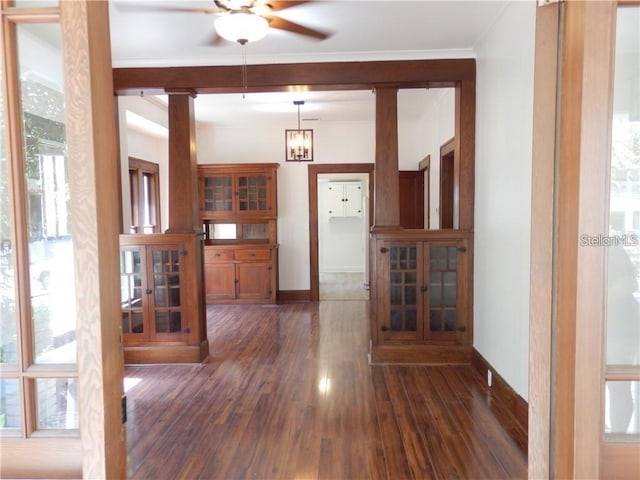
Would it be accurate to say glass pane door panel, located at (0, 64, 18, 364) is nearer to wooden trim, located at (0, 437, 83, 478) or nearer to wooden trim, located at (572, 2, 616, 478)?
wooden trim, located at (0, 437, 83, 478)

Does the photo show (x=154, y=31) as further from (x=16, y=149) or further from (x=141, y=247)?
(x=16, y=149)

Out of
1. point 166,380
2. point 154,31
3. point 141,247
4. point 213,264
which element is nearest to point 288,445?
point 166,380

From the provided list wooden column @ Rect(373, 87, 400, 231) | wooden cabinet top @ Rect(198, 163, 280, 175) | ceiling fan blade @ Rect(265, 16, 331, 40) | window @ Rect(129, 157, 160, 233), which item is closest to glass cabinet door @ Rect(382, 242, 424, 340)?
wooden column @ Rect(373, 87, 400, 231)

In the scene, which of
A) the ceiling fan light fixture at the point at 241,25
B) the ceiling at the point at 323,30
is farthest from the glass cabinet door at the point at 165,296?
the ceiling fan light fixture at the point at 241,25

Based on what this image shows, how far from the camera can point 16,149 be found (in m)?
1.02

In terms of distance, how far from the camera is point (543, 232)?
3.71 ft

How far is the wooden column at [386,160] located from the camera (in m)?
3.46

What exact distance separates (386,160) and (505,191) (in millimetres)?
1158

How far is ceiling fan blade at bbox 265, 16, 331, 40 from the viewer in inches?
108

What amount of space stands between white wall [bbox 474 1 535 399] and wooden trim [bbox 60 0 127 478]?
2.20 m

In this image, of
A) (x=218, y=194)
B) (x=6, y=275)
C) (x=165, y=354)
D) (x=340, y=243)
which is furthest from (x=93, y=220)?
(x=340, y=243)

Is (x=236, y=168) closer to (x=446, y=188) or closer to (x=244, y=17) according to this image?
(x=446, y=188)

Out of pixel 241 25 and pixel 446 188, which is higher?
pixel 241 25

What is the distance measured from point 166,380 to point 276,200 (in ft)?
11.1
